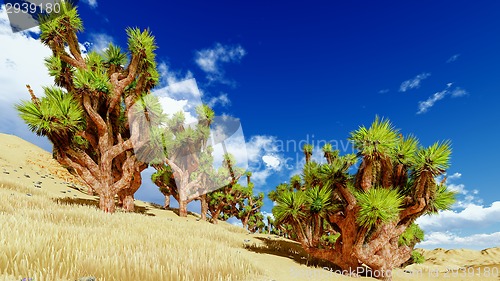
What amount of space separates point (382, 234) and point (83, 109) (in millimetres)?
11719

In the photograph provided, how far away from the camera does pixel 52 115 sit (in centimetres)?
903

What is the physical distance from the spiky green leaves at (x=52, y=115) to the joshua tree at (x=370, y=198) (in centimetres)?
834

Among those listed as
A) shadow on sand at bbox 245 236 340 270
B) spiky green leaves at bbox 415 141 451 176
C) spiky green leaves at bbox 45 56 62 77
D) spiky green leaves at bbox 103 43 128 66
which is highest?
spiky green leaves at bbox 103 43 128 66

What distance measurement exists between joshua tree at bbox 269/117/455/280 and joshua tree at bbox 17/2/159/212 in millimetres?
8133

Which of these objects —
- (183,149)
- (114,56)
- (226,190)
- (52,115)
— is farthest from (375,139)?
(226,190)

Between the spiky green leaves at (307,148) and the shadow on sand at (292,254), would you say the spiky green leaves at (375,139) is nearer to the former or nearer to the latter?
the shadow on sand at (292,254)

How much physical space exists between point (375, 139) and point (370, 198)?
4.52ft

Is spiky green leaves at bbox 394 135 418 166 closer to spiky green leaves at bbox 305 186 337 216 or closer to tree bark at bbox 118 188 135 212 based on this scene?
spiky green leaves at bbox 305 186 337 216

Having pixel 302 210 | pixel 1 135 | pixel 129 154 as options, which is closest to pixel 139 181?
pixel 129 154

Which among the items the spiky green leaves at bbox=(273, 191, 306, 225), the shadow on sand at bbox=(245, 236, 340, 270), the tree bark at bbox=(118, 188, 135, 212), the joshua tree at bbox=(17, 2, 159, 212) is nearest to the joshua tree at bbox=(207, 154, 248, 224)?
the tree bark at bbox=(118, 188, 135, 212)

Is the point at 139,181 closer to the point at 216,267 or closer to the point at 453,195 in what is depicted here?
the point at 216,267

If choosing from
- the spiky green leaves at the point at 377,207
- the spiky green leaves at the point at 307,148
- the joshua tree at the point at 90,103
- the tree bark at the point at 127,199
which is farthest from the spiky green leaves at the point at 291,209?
the spiky green leaves at the point at 307,148

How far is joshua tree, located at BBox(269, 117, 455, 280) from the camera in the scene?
5.88 meters

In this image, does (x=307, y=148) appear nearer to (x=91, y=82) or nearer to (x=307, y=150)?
(x=307, y=150)
